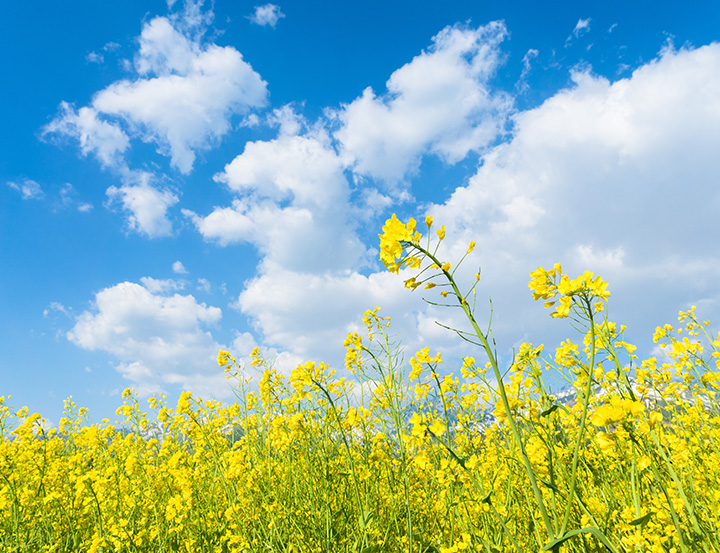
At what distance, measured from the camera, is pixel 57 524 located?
347cm

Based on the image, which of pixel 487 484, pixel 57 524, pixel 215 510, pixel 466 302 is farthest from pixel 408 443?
pixel 57 524

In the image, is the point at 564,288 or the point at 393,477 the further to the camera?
the point at 393,477

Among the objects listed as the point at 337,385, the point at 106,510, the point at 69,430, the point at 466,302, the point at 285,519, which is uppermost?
the point at 69,430

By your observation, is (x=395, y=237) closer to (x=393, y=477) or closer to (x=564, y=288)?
(x=564, y=288)

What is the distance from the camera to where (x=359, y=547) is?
2447mm

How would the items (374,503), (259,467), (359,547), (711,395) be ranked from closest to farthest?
(359,547)
(259,467)
(374,503)
(711,395)

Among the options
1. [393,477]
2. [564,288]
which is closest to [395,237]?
[564,288]

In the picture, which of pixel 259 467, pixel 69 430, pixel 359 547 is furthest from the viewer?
pixel 69 430

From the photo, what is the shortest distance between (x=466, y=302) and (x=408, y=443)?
216 centimetres

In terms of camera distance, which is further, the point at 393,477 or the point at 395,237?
the point at 393,477

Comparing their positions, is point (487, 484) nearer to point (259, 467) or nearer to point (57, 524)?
point (259, 467)

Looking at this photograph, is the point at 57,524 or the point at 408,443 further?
the point at 57,524

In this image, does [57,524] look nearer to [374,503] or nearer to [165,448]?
[165,448]

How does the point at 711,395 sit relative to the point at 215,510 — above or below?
above
